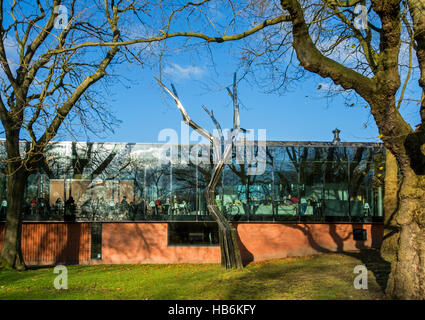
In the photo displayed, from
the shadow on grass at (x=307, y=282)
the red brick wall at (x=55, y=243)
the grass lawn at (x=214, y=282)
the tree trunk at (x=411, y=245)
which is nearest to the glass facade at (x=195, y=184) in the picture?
the red brick wall at (x=55, y=243)

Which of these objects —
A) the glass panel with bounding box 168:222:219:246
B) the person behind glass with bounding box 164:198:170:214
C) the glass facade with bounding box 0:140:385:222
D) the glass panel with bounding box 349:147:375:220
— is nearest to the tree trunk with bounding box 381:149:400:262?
the glass facade with bounding box 0:140:385:222

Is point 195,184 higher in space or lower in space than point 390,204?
higher

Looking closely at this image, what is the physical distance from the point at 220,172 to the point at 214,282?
14.1ft

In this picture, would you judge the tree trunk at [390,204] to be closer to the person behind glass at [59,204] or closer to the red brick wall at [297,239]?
the red brick wall at [297,239]

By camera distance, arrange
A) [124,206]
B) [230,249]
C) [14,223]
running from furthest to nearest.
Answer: [124,206] → [14,223] → [230,249]

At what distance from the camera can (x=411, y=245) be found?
317 inches

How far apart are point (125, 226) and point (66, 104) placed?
20.0ft

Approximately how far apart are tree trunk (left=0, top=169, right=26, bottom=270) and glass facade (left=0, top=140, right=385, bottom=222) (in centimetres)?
341

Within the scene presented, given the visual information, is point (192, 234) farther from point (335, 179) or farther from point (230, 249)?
point (335, 179)

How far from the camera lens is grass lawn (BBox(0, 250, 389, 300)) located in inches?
390

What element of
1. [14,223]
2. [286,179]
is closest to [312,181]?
[286,179]

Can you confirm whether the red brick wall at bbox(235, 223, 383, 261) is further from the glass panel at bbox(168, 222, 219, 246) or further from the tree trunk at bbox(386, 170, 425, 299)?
the tree trunk at bbox(386, 170, 425, 299)
